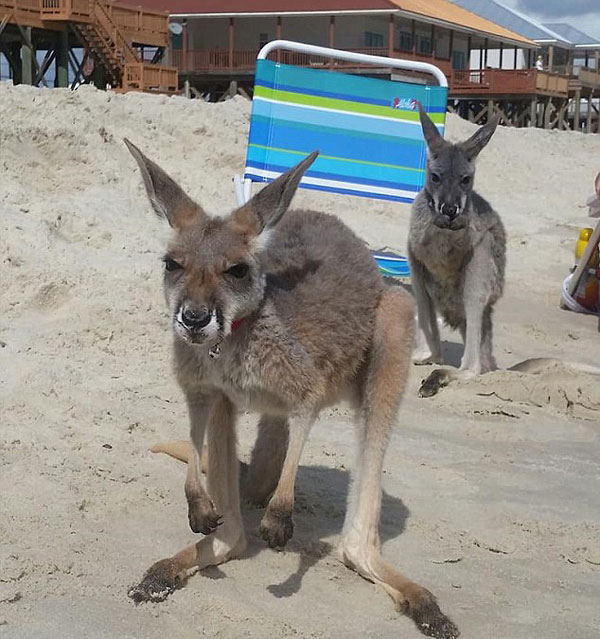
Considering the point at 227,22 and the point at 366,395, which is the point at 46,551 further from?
the point at 227,22

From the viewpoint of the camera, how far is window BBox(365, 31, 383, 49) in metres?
30.0

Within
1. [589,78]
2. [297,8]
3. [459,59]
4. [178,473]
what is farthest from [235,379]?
[459,59]

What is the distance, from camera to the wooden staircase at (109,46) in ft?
66.5

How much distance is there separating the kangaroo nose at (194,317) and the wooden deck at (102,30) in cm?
1791

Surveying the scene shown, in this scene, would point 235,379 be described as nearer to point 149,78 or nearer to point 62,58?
point 149,78

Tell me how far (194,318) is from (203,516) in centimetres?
62

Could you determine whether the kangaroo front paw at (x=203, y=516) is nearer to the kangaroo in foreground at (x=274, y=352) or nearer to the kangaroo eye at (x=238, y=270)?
the kangaroo in foreground at (x=274, y=352)

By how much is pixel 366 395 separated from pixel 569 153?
17.2 metres

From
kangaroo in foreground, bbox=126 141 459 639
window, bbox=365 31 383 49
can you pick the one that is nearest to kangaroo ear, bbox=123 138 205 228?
kangaroo in foreground, bbox=126 141 459 639

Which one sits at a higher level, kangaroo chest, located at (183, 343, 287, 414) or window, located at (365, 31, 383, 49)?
window, located at (365, 31, 383, 49)

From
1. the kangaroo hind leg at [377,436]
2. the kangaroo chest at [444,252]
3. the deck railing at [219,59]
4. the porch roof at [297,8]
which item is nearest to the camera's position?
the kangaroo hind leg at [377,436]

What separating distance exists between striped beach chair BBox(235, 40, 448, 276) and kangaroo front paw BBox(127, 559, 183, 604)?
17.5 feet

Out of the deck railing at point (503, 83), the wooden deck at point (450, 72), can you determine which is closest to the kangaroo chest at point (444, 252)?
the wooden deck at point (450, 72)

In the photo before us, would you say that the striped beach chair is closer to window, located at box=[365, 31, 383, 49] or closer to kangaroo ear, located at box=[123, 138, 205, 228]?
kangaroo ear, located at box=[123, 138, 205, 228]
